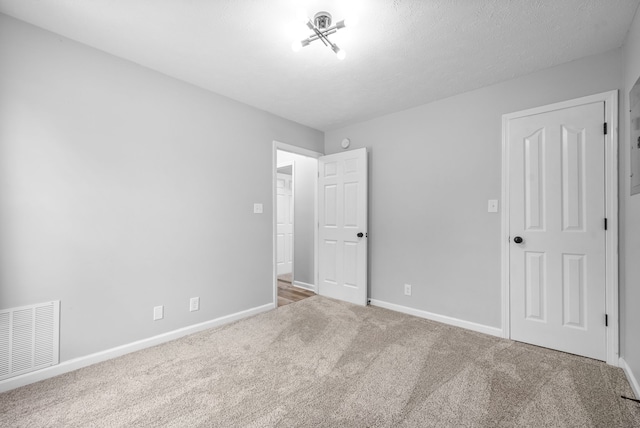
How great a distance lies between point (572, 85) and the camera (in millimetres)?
2301

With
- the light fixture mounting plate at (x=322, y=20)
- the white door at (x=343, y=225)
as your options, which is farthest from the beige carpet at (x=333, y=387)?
the light fixture mounting plate at (x=322, y=20)

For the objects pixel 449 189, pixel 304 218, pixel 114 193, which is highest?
pixel 449 189

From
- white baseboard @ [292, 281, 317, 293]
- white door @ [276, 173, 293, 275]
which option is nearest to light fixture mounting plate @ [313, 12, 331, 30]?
white baseboard @ [292, 281, 317, 293]

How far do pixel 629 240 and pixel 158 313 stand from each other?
3.72 m

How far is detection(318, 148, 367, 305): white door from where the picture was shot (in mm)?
3566

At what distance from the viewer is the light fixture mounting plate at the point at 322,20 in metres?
1.73

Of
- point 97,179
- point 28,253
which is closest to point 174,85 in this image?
point 97,179

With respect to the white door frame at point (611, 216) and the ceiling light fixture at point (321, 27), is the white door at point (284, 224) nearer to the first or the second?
the ceiling light fixture at point (321, 27)

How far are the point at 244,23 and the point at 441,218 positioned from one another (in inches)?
101

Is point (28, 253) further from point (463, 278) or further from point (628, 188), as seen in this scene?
point (628, 188)

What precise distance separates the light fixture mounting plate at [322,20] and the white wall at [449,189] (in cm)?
179

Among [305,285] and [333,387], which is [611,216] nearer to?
[333,387]

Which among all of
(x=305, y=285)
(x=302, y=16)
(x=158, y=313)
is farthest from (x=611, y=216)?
(x=158, y=313)

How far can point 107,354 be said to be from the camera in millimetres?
2174
